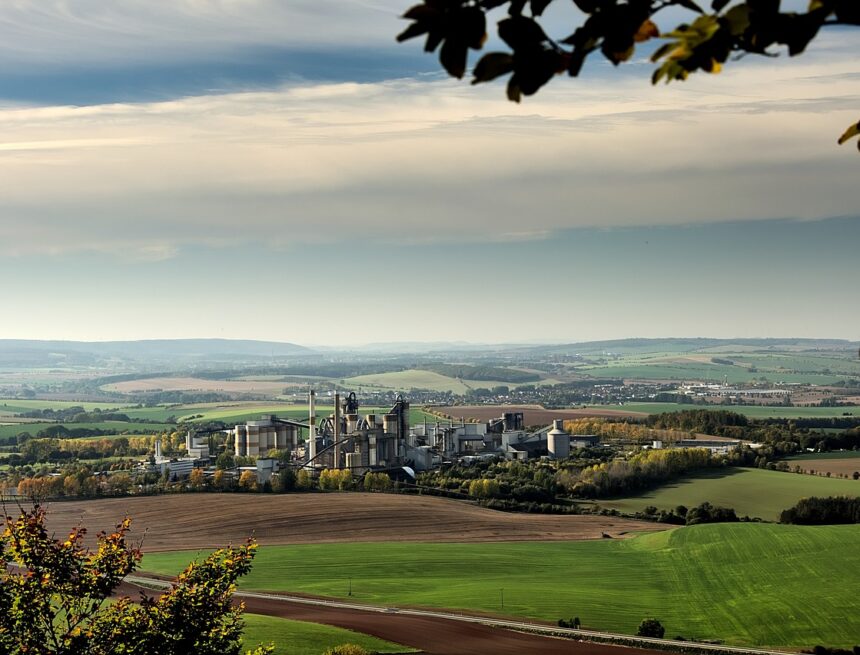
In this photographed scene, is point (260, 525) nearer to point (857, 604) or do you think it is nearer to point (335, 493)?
point (335, 493)

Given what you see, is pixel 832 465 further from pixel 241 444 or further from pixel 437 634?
pixel 437 634

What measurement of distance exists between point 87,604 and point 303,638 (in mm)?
26263

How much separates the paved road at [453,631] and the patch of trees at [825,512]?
37.3 m

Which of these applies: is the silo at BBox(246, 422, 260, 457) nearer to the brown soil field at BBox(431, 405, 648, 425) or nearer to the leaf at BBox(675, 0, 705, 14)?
the brown soil field at BBox(431, 405, 648, 425)

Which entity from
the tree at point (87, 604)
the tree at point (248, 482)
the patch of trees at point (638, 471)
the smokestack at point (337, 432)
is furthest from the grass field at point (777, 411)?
the tree at point (87, 604)

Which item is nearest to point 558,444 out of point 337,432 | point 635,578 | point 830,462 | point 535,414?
point 337,432

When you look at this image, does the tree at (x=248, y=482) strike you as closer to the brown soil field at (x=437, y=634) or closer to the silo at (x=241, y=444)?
the silo at (x=241, y=444)

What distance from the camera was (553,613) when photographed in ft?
164

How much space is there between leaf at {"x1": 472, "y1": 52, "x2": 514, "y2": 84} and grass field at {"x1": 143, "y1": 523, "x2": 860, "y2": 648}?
4644 centimetres

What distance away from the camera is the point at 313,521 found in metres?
77.6

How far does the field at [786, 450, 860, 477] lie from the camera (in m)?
98.5

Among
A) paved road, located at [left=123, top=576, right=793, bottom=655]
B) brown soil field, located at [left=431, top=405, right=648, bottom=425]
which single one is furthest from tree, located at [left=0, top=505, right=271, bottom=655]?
brown soil field, located at [left=431, top=405, right=648, bottom=425]

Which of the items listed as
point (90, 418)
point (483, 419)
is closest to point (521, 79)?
point (483, 419)

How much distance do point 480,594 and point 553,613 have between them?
18.9 ft
